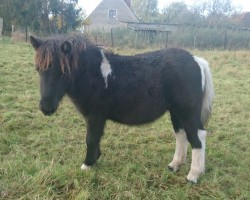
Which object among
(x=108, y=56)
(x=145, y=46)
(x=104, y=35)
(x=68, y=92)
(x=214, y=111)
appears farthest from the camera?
(x=104, y=35)

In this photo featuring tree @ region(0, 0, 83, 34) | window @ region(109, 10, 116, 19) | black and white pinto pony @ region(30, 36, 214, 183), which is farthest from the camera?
window @ region(109, 10, 116, 19)

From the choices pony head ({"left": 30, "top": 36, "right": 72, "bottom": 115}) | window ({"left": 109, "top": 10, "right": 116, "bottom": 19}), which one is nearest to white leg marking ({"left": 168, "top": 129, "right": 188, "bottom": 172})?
pony head ({"left": 30, "top": 36, "right": 72, "bottom": 115})

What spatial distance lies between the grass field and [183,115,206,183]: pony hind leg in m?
0.13

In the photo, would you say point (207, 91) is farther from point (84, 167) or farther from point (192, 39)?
point (192, 39)

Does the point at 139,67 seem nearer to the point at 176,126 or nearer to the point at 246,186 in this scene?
the point at 176,126

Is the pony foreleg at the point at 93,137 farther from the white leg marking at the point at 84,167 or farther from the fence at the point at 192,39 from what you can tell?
the fence at the point at 192,39

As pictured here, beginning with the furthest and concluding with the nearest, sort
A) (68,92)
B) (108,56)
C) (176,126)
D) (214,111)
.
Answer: (214,111) → (176,126) → (108,56) → (68,92)

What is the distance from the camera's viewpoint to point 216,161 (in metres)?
4.41

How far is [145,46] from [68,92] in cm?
1637

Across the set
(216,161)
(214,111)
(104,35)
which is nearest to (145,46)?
(104,35)

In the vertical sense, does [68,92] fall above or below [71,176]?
above

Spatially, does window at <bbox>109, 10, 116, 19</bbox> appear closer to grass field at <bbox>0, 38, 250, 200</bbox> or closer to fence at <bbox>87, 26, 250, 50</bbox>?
fence at <bbox>87, 26, 250, 50</bbox>

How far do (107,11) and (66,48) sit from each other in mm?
39452

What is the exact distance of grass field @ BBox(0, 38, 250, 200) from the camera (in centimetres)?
336
